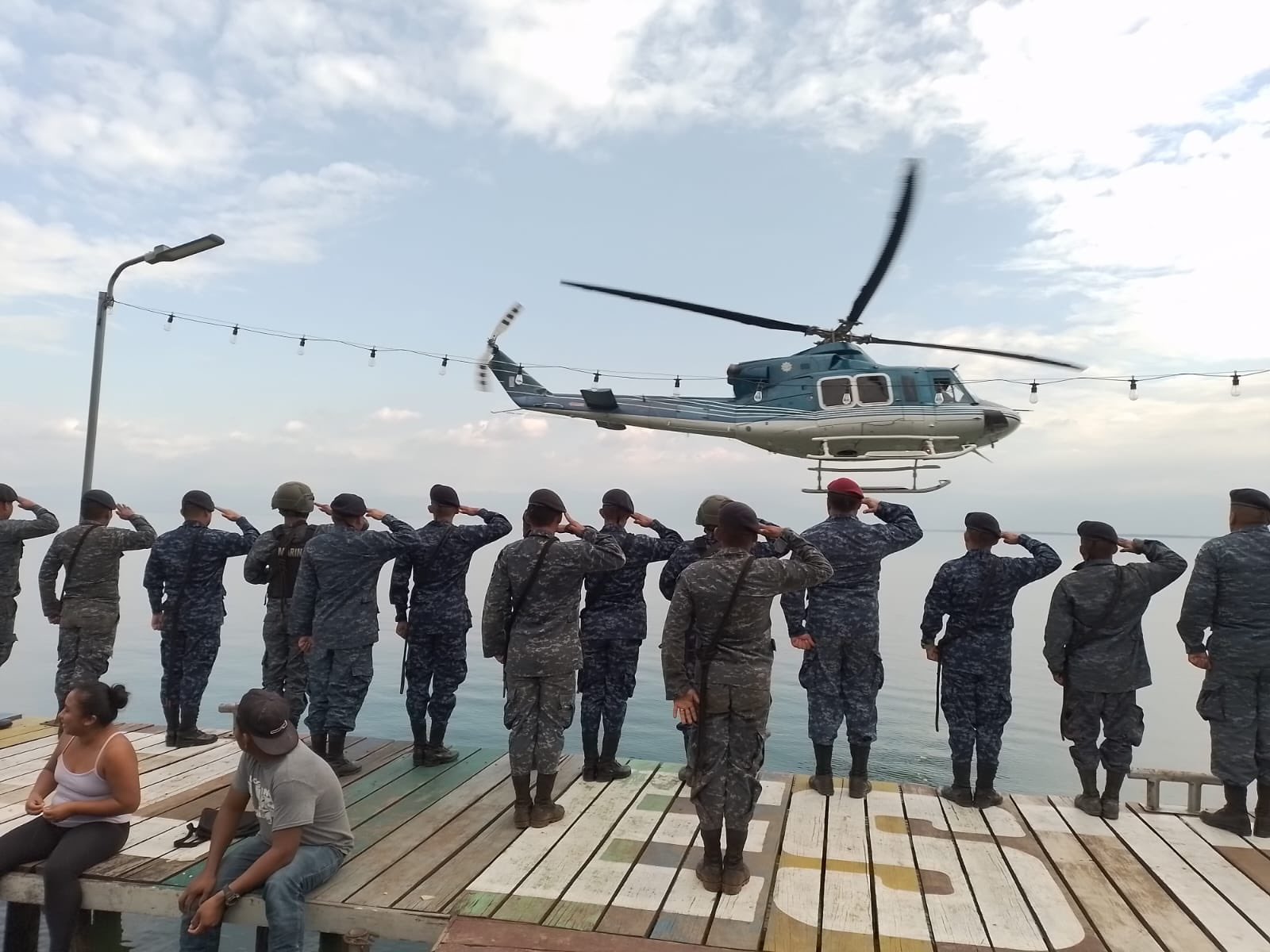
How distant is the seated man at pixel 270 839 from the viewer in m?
3.69

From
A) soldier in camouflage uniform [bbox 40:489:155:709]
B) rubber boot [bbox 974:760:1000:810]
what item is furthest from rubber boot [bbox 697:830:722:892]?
soldier in camouflage uniform [bbox 40:489:155:709]

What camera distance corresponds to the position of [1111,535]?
5.36 meters

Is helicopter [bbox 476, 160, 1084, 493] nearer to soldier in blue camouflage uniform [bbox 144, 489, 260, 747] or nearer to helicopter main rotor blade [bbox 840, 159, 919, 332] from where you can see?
helicopter main rotor blade [bbox 840, 159, 919, 332]

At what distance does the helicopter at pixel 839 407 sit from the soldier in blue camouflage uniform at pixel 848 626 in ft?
30.7

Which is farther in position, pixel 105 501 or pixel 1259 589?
pixel 105 501

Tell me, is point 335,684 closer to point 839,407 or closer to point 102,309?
point 102,309

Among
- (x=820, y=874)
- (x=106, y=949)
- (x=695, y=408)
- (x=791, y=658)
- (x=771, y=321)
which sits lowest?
(x=791, y=658)

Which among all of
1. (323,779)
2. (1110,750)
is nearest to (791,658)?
(1110,750)

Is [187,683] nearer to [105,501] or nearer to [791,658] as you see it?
[105,501]

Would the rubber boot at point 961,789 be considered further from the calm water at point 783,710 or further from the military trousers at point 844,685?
the calm water at point 783,710

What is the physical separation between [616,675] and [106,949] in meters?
4.77

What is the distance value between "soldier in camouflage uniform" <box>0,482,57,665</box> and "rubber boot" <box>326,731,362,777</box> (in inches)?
130

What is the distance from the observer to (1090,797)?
18.2ft

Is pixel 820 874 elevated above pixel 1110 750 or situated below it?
below
